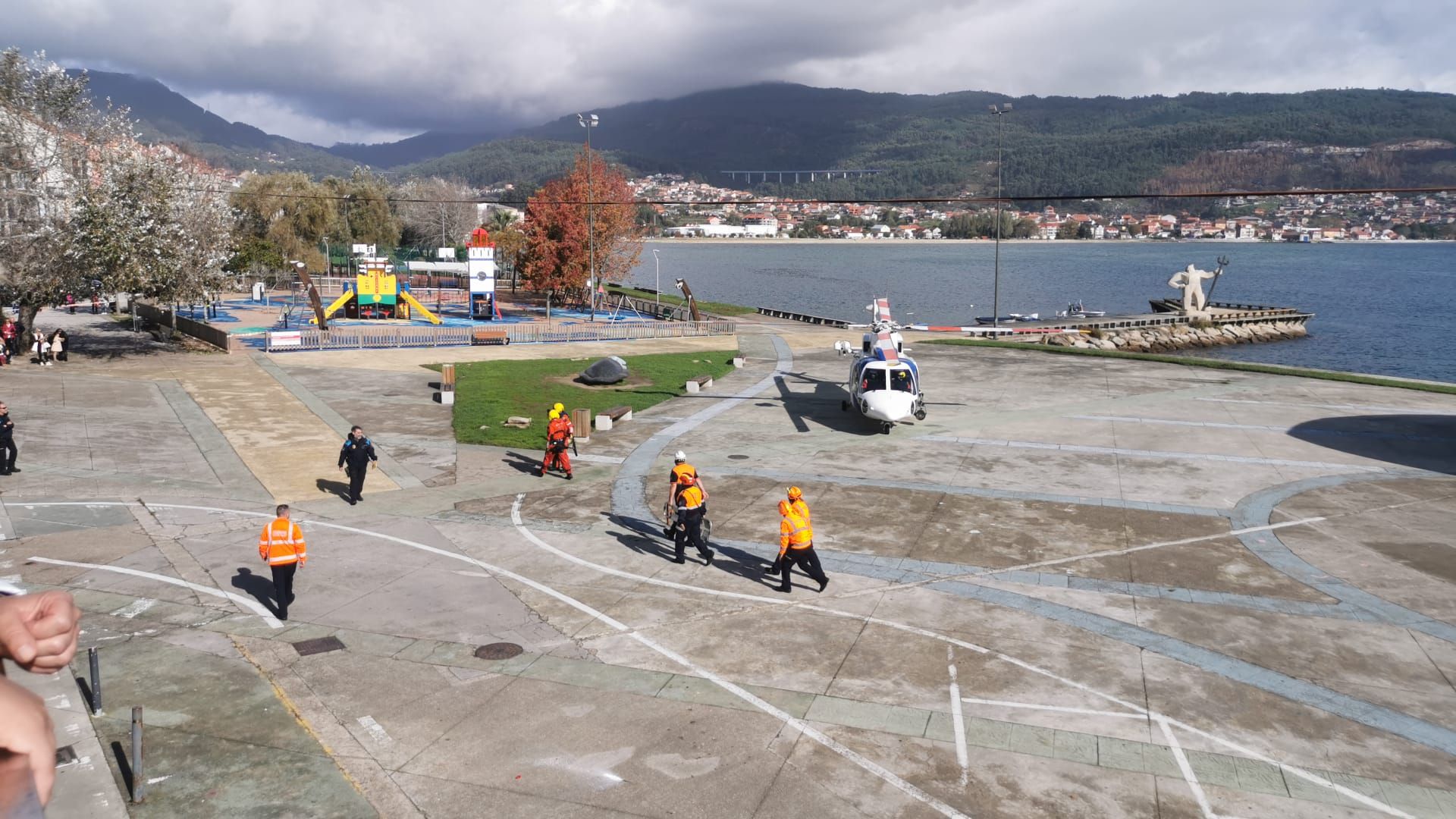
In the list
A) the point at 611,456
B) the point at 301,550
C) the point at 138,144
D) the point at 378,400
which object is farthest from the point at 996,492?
the point at 138,144

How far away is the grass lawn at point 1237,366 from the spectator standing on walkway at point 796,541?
97.7 feet

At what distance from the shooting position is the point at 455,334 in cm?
4681

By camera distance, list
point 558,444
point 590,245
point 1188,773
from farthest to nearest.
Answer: point 590,245 < point 558,444 < point 1188,773

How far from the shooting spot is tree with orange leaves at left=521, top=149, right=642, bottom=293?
6438 centimetres

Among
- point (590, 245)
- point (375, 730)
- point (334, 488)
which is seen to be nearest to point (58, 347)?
point (334, 488)

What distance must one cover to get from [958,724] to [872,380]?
15.8 m

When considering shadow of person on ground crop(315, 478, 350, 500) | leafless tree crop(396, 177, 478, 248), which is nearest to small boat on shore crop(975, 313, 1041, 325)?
shadow of person on ground crop(315, 478, 350, 500)

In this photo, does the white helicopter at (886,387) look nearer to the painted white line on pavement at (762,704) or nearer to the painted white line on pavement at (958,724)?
the painted white line on pavement at (762,704)

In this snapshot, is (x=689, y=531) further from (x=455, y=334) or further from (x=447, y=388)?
(x=455, y=334)

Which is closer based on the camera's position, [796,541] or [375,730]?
[375,730]

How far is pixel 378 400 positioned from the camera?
31.1 meters

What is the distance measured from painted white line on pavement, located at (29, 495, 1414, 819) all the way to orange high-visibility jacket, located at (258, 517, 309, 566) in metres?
1.87

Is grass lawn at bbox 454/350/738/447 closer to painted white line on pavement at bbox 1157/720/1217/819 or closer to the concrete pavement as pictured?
the concrete pavement

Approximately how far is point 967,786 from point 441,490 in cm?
1441
